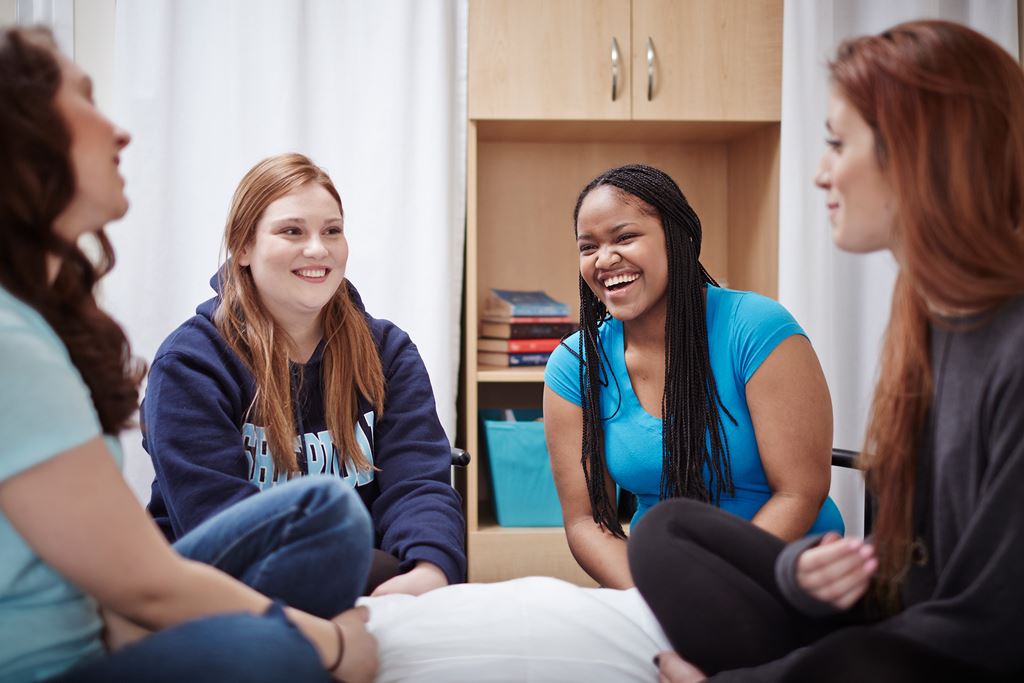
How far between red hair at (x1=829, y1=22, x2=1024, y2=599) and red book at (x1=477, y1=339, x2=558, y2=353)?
1693 millimetres

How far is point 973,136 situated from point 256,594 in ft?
3.04

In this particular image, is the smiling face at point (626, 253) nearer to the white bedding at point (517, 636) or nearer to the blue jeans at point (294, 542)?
the white bedding at point (517, 636)

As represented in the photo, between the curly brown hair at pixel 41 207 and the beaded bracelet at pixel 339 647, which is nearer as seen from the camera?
the curly brown hair at pixel 41 207

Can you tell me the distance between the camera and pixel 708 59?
2.59 meters

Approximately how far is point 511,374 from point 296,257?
1.03 metres

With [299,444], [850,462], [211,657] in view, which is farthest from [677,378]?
[211,657]

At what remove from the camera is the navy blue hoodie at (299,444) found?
61.3 inches

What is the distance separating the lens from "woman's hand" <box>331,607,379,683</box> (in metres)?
1.07

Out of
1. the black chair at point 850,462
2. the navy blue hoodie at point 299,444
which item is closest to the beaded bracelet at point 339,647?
the navy blue hoodie at point 299,444

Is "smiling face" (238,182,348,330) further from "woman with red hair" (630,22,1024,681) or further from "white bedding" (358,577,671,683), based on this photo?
"woman with red hair" (630,22,1024,681)

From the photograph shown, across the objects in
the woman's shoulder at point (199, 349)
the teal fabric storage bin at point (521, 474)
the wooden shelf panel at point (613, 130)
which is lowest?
the teal fabric storage bin at point (521, 474)

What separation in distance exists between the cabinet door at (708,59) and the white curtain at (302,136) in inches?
20.2

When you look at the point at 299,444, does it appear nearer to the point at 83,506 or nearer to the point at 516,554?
the point at 83,506

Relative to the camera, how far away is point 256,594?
1.02m
